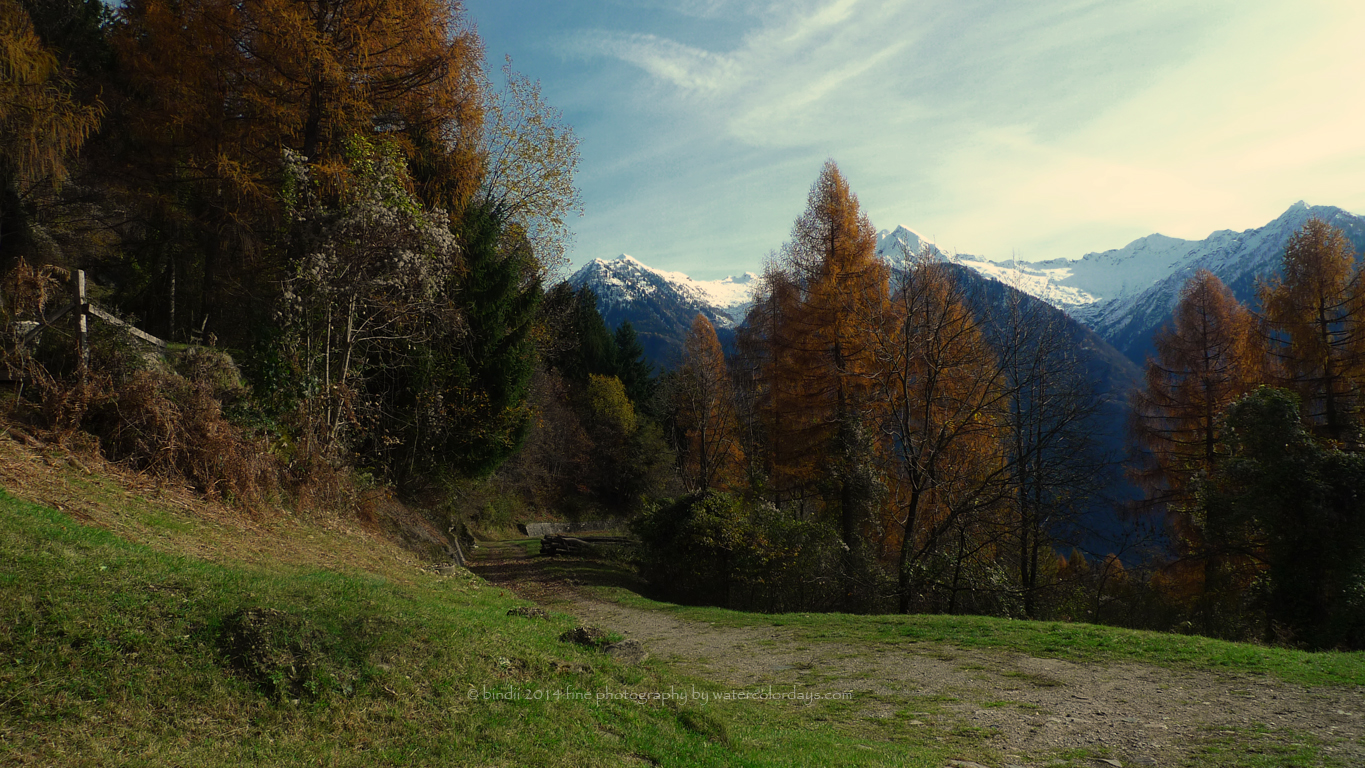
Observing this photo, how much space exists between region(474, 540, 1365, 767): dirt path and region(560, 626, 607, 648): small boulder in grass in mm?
1706

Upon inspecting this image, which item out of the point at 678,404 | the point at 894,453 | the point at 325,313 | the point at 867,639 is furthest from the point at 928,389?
the point at 678,404

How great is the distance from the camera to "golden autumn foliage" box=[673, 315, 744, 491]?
98.4 feet

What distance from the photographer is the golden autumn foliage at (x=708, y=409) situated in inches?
1181

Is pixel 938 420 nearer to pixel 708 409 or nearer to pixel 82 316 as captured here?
pixel 708 409

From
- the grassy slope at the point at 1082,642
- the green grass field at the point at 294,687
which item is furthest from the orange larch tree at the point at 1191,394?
the green grass field at the point at 294,687

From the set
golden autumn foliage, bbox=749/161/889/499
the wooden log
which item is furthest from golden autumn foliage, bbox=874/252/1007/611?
the wooden log

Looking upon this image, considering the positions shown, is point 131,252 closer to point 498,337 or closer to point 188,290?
point 188,290

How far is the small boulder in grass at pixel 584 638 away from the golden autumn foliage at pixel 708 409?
2037 centimetres

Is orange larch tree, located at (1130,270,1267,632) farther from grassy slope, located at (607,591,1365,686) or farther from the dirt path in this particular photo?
the dirt path

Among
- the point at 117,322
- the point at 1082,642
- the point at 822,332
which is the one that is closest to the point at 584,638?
the point at 1082,642

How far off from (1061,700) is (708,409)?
72.2 feet

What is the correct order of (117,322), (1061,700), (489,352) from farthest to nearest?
1. (489,352)
2. (117,322)
3. (1061,700)

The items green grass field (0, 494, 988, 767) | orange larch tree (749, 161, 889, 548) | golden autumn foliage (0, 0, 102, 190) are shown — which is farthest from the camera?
orange larch tree (749, 161, 889, 548)

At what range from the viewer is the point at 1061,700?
22.4 feet
